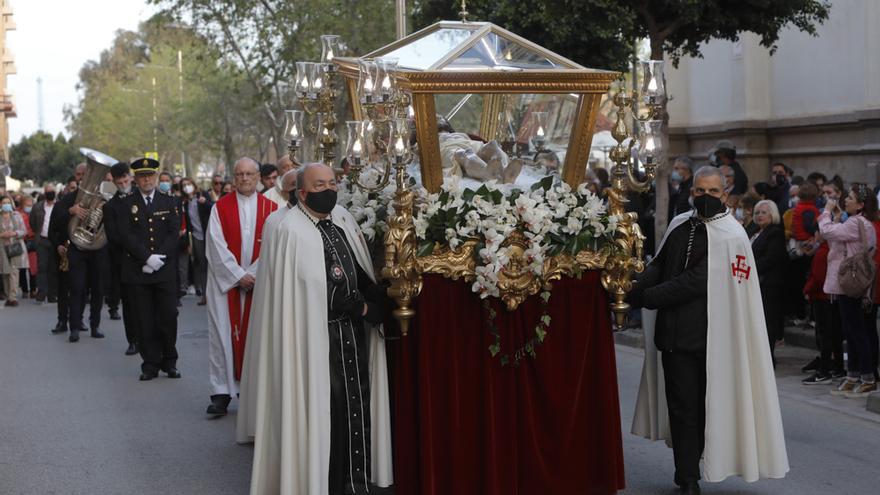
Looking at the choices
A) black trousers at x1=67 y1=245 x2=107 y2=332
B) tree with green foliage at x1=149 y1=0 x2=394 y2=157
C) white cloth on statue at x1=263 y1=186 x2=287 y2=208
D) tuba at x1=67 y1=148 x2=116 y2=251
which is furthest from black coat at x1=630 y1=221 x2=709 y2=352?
tree with green foliage at x1=149 y1=0 x2=394 y2=157

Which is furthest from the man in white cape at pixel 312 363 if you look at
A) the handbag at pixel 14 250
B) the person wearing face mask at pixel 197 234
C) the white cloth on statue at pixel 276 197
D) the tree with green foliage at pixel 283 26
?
the tree with green foliage at pixel 283 26

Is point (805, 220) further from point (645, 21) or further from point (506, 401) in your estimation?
point (506, 401)

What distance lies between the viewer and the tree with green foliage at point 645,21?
16.2m

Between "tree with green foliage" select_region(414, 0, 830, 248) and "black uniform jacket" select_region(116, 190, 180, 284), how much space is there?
552 centimetres

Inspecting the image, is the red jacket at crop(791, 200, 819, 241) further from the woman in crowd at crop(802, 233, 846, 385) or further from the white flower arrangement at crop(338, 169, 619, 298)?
the white flower arrangement at crop(338, 169, 619, 298)

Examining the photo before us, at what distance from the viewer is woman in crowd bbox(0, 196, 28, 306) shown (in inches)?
834

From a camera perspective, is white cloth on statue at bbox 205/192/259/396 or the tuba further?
the tuba

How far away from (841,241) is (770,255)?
0.92 meters

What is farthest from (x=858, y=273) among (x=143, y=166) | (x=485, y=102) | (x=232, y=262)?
(x=143, y=166)

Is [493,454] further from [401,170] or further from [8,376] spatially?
[8,376]

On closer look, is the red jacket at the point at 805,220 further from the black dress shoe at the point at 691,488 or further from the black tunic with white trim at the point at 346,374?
the black tunic with white trim at the point at 346,374

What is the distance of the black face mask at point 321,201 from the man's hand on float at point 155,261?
498cm

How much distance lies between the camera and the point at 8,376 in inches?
515

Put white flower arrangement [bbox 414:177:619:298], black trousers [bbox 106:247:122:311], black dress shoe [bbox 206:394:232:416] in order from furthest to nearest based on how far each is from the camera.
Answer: black trousers [bbox 106:247:122:311]
black dress shoe [bbox 206:394:232:416]
white flower arrangement [bbox 414:177:619:298]
